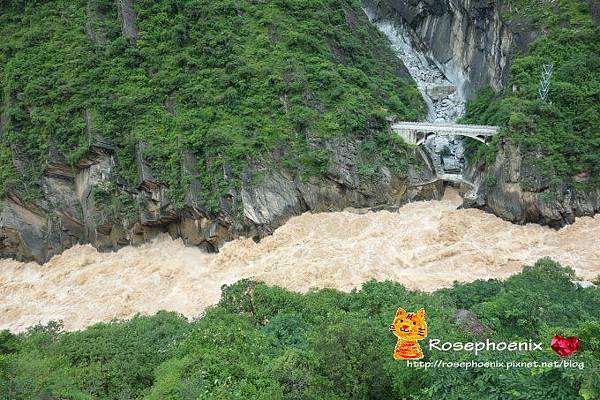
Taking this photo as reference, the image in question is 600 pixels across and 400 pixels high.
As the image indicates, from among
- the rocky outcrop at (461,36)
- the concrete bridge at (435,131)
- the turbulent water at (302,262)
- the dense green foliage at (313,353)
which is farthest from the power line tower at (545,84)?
the dense green foliage at (313,353)

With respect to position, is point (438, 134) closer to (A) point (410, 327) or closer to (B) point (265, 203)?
(B) point (265, 203)

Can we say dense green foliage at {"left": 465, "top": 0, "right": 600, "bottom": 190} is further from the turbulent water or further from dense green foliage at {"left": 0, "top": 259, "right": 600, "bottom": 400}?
dense green foliage at {"left": 0, "top": 259, "right": 600, "bottom": 400}

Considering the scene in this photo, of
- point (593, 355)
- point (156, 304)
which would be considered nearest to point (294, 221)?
point (156, 304)

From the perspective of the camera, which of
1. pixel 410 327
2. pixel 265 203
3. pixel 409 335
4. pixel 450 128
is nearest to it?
pixel 409 335

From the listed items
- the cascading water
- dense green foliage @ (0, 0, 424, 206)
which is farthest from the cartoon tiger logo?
the cascading water

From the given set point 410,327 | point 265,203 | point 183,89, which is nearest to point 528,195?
point 265,203

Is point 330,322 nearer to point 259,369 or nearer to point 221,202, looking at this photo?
point 259,369
